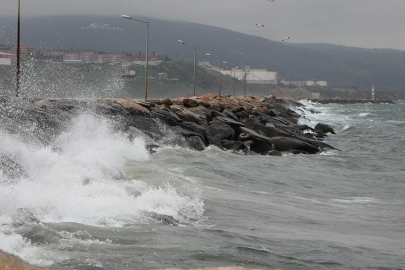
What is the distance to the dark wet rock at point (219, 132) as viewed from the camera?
2615cm

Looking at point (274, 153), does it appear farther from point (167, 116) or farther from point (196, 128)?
point (167, 116)

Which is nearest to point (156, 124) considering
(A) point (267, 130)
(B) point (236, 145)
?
(B) point (236, 145)

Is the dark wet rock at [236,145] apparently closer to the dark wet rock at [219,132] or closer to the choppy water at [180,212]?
the dark wet rock at [219,132]

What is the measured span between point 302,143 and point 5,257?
24712 mm

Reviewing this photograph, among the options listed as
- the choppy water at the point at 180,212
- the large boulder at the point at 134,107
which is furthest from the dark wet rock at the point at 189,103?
the choppy water at the point at 180,212

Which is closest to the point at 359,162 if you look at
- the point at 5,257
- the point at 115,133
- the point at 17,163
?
the point at 115,133

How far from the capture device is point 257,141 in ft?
88.1

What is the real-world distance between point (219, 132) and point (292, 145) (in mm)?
3058

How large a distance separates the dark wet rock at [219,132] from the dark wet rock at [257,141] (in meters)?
0.46

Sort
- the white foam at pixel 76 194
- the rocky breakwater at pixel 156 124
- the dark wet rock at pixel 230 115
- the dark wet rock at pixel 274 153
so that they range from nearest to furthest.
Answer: the white foam at pixel 76 194, the rocky breakwater at pixel 156 124, the dark wet rock at pixel 274 153, the dark wet rock at pixel 230 115

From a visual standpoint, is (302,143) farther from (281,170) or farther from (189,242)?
(189,242)

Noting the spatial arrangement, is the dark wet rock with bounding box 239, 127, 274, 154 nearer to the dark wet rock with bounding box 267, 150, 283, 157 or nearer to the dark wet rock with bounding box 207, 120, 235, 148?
the dark wet rock with bounding box 267, 150, 283, 157

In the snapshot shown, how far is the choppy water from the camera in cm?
804

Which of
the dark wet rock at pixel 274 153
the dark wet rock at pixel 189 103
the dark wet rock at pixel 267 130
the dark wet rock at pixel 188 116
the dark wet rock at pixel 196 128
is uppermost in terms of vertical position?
the dark wet rock at pixel 189 103
